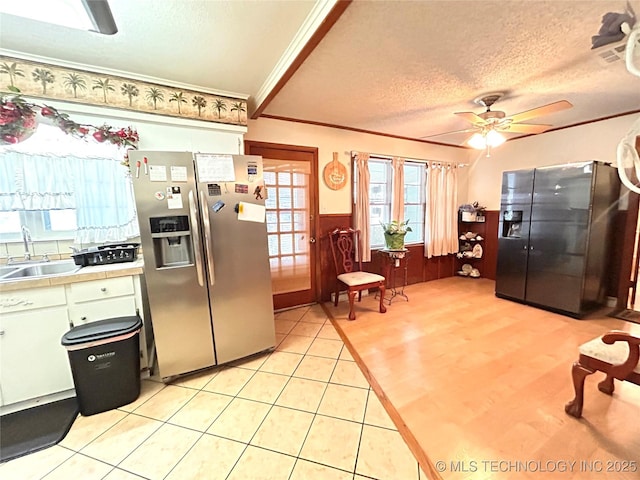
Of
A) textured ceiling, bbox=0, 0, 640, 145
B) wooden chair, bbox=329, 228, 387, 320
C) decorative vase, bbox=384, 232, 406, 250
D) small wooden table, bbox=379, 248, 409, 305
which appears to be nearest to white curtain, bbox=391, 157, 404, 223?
decorative vase, bbox=384, 232, 406, 250

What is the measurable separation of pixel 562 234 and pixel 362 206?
238 centimetres

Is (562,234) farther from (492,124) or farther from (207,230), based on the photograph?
(207,230)

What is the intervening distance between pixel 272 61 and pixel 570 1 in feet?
5.99

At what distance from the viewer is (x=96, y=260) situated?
76.5 inches

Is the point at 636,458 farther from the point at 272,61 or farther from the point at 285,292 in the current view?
the point at 272,61

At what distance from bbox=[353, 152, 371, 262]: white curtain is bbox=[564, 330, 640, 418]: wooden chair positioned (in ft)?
Result: 7.81

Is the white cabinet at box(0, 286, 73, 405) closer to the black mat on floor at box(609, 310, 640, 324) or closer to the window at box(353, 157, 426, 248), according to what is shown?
the window at box(353, 157, 426, 248)

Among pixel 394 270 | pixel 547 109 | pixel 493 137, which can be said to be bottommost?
pixel 394 270

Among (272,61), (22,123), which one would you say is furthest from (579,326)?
(22,123)

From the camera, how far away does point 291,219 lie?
3260 millimetres

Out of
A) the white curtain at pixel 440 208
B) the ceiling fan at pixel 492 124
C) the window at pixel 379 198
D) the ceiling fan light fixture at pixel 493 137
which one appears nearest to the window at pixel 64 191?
the window at pixel 379 198

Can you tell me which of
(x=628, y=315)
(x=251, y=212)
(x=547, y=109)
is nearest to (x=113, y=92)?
(x=251, y=212)

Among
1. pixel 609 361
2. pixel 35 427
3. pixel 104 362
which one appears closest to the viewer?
pixel 609 361

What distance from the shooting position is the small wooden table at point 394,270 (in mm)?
3500
